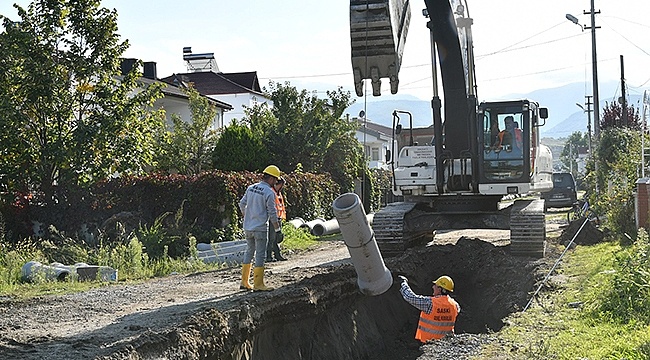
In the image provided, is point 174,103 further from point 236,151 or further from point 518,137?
point 518,137

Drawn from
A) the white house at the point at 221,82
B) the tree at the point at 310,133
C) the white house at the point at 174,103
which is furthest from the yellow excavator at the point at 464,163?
the white house at the point at 221,82

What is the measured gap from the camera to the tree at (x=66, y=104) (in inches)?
680

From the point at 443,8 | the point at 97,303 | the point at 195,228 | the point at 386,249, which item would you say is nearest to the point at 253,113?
the point at 195,228

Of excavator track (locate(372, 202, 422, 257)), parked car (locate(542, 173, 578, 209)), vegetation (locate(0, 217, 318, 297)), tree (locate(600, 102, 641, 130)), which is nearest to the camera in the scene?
vegetation (locate(0, 217, 318, 297))

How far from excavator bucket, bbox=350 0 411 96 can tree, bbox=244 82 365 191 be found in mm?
19856

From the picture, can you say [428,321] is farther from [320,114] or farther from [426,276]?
[320,114]

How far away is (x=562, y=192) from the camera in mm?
35906

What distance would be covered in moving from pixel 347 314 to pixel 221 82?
43.3 metres

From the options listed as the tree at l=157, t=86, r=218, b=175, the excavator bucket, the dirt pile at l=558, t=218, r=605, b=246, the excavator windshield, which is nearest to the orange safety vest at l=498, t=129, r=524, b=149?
the excavator windshield

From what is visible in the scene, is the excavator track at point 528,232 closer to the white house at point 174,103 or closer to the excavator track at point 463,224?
the excavator track at point 463,224

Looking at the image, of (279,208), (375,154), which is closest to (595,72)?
(375,154)

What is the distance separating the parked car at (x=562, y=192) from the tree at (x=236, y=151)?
13963 mm

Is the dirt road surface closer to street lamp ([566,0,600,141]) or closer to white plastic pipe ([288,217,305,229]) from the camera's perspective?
white plastic pipe ([288,217,305,229])

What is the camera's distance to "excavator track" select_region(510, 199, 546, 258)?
15.3 m
